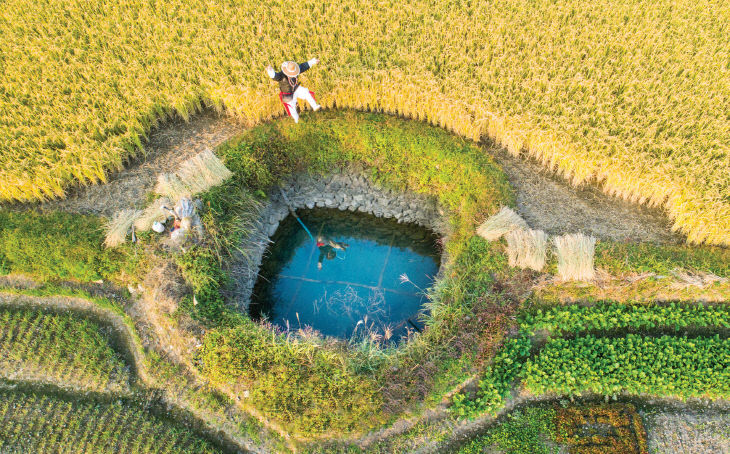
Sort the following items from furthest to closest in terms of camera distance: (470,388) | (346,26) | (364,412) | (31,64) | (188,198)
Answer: (346,26) < (31,64) < (188,198) < (470,388) < (364,412)

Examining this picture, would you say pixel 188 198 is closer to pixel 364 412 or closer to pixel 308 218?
pixel 308 218

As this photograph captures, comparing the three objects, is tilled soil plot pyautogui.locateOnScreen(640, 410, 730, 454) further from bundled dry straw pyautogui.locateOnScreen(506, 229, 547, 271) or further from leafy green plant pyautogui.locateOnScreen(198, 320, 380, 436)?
Answer: leafy green plant pyautogui.locateOnScreen(198, 320, 380, 436)

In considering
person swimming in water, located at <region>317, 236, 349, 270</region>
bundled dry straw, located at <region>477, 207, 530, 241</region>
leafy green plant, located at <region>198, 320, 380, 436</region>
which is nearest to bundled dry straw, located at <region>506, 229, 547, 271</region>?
bundled dry straw, located at <region>477, 207, 530, 241</region>

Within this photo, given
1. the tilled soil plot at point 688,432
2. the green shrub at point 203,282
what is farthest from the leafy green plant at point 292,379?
the tilled soil plot at point 688,432

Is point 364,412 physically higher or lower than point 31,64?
lower

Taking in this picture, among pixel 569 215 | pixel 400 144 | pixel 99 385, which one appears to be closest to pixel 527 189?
pixel 569 215

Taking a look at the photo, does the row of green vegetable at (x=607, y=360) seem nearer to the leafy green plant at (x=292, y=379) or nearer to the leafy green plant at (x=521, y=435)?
the leafy green plant at (x=521, y=435)

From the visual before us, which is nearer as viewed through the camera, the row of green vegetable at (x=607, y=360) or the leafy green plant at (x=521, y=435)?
the leafy green plant at (x=521, y=435)
